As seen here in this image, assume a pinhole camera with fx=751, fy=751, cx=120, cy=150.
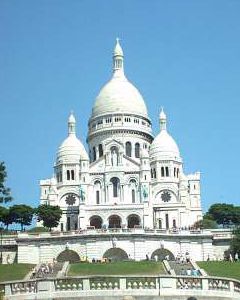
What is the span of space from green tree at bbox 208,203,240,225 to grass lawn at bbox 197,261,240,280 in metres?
51.4

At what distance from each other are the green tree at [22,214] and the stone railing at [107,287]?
71.6m

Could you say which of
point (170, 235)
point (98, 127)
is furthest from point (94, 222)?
point (170, 235)

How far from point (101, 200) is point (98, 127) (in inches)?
680

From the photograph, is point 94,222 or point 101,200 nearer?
point 94,222

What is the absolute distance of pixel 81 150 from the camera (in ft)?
403

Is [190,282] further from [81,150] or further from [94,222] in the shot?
[81,150]

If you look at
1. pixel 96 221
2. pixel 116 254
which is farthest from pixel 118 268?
→ pixel 96 221

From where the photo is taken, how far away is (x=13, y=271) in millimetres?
56094

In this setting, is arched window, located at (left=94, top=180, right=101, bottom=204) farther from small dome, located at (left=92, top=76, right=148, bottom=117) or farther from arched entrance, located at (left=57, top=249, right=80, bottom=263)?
arched entrance, located at (left=57, top=249, right=80, bottom=263)

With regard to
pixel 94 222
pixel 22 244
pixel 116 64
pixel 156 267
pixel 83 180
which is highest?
pixel 116 64

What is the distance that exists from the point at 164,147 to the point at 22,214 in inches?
1280

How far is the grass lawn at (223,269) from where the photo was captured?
5112cm

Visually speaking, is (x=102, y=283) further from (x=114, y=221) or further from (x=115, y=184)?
(x=115, y=184)

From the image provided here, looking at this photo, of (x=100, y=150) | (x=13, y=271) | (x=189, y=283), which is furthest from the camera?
(x=100, y=150)
